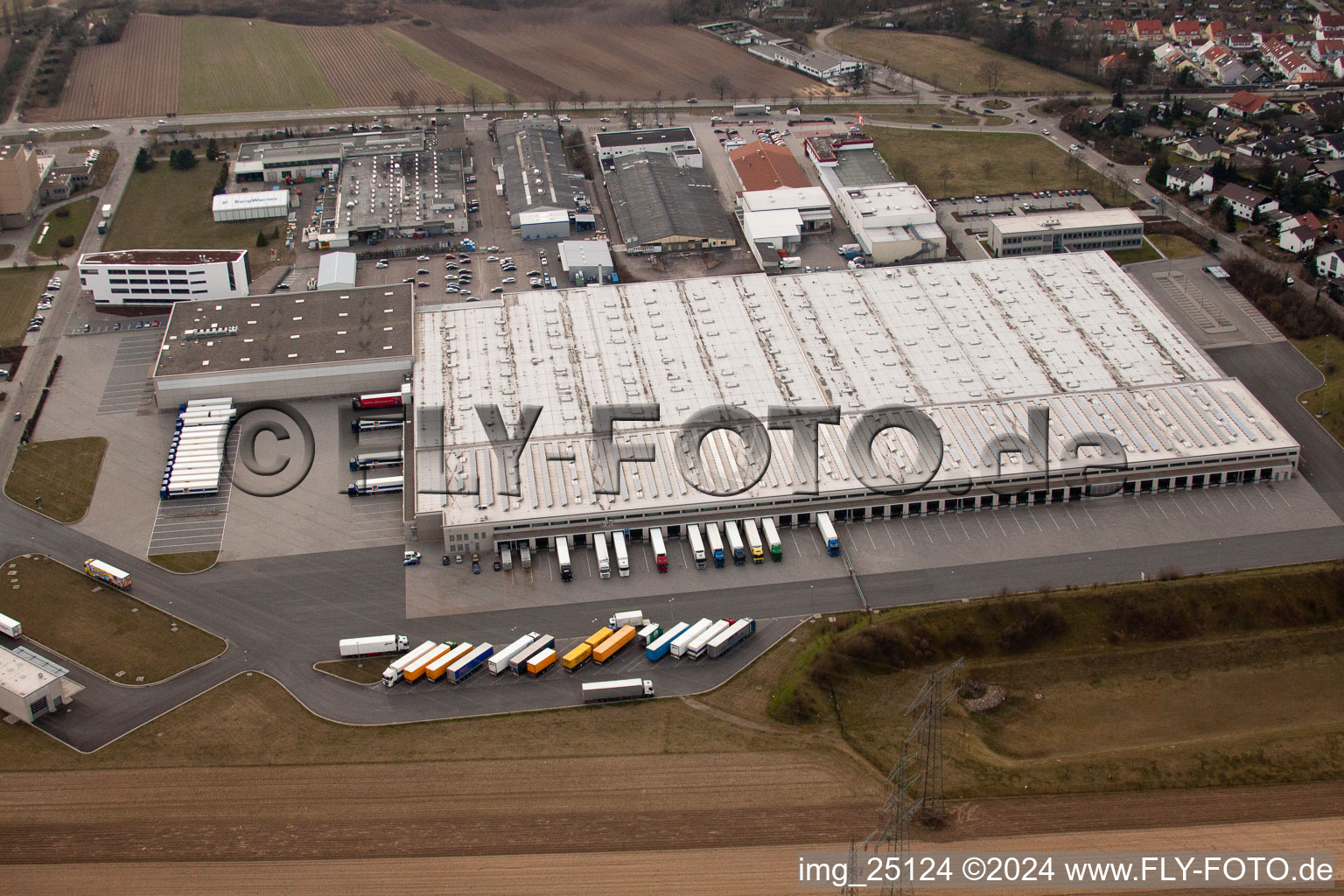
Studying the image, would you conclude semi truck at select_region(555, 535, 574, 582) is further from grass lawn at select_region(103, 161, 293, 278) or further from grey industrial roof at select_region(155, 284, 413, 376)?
grass lawn at select_region(103, 161, 293, 278)

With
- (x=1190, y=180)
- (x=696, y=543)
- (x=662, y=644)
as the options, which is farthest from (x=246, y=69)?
(x=662, y=644)

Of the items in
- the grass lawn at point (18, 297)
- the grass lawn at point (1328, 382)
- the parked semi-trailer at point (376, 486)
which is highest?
the grass lawn at point (18, 297)

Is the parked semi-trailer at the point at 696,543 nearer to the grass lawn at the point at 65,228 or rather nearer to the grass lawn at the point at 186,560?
the grass lawn at the point at 186,560

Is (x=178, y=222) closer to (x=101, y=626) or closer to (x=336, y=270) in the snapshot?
(x=336, y=270)

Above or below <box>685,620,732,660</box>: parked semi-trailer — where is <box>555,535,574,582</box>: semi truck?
above

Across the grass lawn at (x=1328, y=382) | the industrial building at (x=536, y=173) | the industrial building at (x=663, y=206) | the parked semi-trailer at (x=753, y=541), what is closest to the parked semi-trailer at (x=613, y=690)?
the parked semi-trailer at (x=753, y=541)

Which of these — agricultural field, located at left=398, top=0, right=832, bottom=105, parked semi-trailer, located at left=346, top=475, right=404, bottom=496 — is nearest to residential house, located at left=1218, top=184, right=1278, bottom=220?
agricultural field, located at left=398, top=0, right=832, bottom=105
